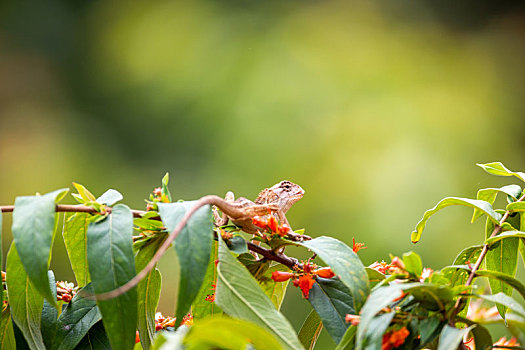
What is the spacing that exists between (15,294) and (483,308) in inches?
19.4

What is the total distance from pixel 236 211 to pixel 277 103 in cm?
163

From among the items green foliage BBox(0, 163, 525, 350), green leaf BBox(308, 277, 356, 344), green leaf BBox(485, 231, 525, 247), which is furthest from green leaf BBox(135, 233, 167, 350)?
green leaf BBox(485, 231, 525, 247)

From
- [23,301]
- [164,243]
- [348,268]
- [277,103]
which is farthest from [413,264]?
[277,103]

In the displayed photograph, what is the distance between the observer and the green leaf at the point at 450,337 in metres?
0.25

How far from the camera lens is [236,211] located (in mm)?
429

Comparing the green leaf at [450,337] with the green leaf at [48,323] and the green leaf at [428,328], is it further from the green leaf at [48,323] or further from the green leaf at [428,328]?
the green leaf at [48,323]

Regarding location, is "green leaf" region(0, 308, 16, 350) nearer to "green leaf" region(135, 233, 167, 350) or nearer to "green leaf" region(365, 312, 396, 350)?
"green leaf" region(135, 233, 167, 350)

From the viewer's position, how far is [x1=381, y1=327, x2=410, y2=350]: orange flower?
274mm

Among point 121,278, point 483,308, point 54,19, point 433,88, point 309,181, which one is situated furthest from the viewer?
point 54,19

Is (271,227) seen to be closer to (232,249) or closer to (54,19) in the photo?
(232,249)

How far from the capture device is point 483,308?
0.59 m

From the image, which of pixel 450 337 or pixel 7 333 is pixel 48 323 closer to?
pixel 7 333

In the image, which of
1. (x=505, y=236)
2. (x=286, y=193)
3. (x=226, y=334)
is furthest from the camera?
(x=286, y=193)

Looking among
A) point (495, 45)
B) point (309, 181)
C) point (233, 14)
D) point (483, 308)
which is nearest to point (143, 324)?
point (483, 308)
